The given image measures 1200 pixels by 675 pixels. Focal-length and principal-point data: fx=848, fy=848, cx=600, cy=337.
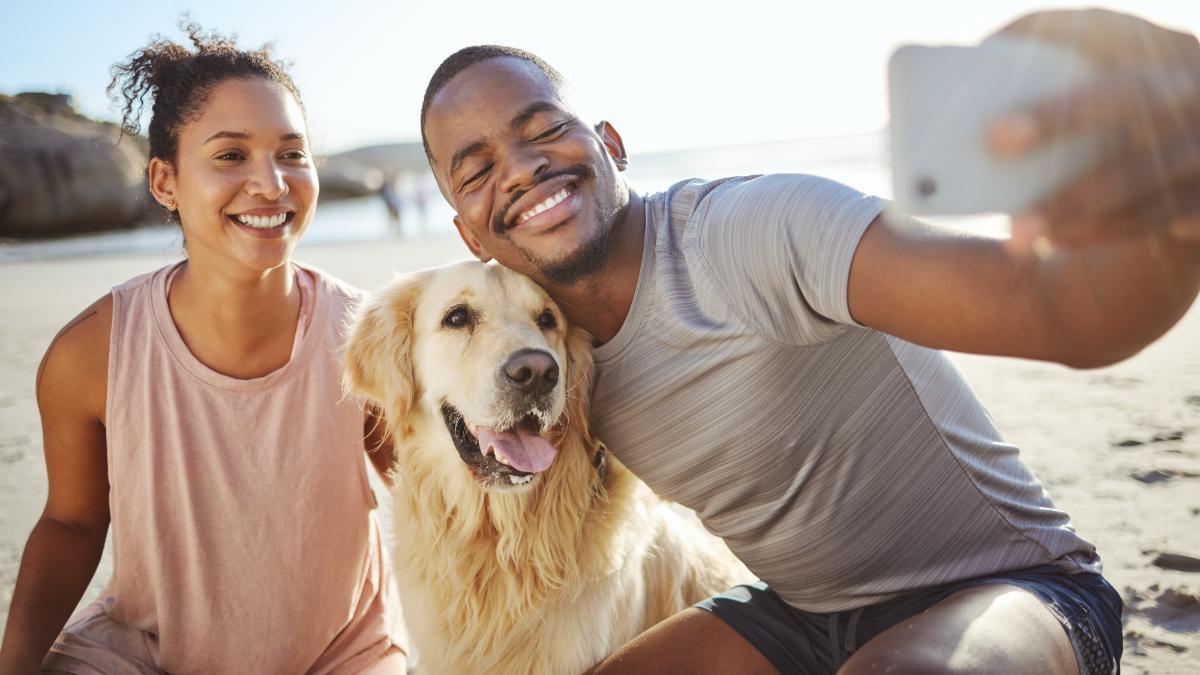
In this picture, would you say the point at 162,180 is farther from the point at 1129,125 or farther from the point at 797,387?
the point at 1129,125

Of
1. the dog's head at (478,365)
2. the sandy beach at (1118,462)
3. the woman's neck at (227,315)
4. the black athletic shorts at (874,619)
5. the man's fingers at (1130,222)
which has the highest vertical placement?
the man's fingers at (1130,222)

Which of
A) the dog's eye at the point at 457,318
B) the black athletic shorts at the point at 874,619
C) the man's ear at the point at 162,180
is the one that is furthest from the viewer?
the dog's eye at the point at 457,318

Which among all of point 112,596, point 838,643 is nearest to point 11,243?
point 112,596

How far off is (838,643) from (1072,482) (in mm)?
2199

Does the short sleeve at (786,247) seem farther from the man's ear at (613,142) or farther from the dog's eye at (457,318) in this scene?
the dog's eye at (457,318)

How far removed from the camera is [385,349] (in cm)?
261

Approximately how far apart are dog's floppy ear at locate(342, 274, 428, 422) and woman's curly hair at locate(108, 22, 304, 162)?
0.68 m

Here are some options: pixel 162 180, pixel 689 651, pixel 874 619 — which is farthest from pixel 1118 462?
pixel 162 180

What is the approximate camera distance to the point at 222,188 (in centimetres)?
234

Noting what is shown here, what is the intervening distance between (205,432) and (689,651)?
148 cm

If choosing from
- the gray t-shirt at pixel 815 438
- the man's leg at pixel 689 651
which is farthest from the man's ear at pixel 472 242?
the man's leg at pixel 689 651

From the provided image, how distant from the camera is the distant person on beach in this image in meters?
2.39

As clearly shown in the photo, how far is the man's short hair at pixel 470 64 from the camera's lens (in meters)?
2.21

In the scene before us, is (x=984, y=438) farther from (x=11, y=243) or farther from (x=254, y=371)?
(x=11, y=243)
